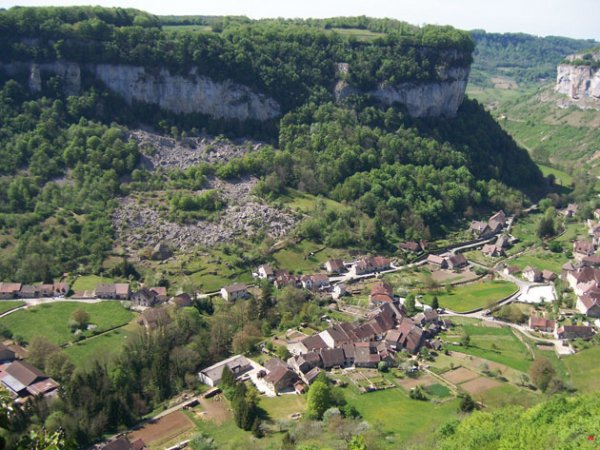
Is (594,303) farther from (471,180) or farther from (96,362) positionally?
(96,362)

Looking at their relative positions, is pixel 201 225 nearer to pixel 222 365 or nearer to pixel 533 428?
pixel 222 365

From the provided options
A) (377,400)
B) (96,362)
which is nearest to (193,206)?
(96,362)

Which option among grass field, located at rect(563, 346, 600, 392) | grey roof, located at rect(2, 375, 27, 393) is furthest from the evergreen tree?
grey roof, located at rect(2, 375, 27, 393)

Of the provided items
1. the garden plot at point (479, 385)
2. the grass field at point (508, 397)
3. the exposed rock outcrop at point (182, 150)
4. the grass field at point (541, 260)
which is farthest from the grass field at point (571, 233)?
the exposed rock outcrop at point (182, 150)

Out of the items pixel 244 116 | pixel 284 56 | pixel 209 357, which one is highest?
pixel 284 56

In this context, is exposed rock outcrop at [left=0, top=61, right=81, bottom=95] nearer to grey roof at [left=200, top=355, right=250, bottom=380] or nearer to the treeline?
the treeline

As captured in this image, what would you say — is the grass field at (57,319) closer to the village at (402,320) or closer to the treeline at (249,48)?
the village at (402,320)
